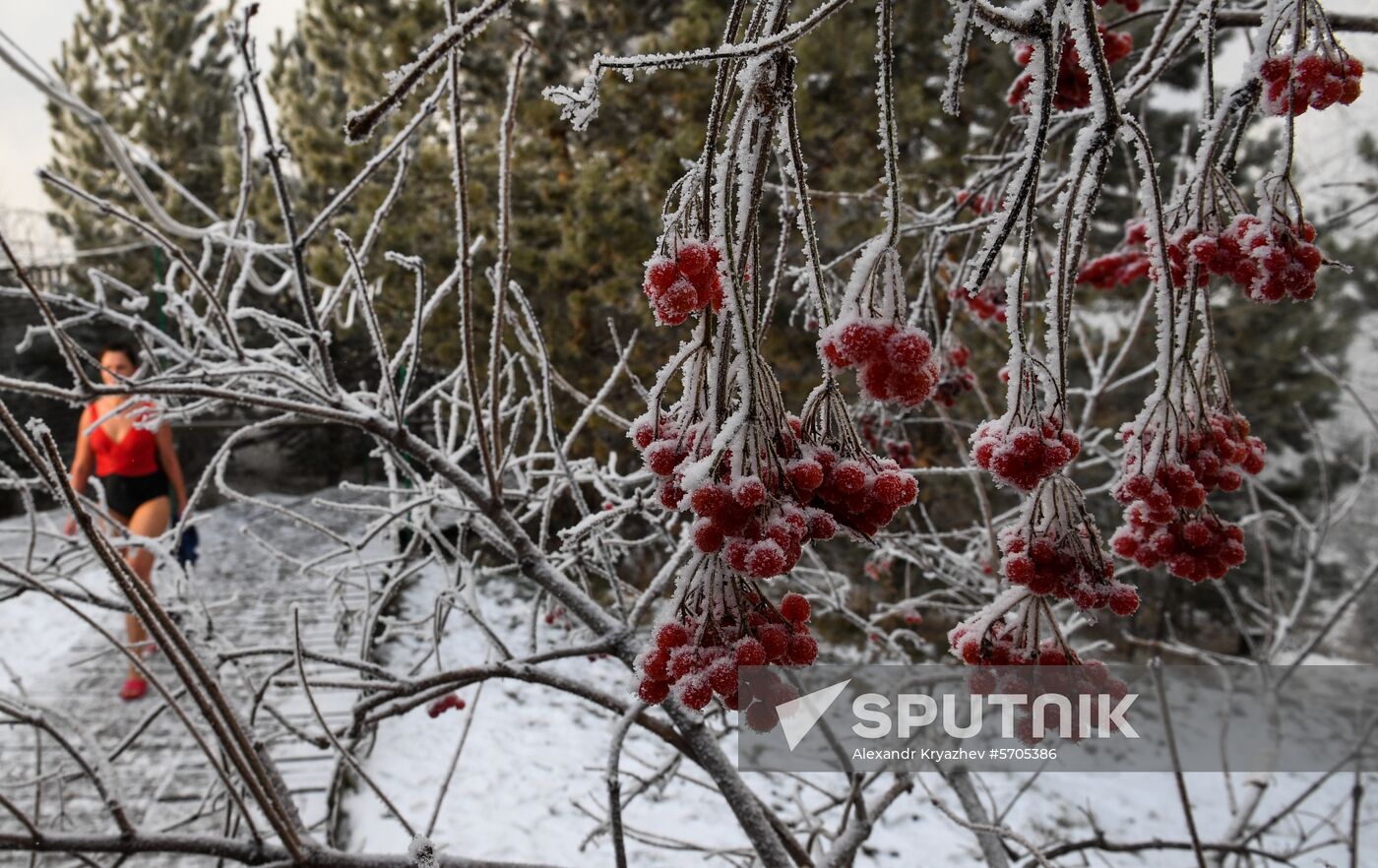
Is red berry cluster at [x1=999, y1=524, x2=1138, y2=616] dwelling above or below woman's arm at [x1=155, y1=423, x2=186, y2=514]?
below

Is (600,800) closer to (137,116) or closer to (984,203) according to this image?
(984,203)

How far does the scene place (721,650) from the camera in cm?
61

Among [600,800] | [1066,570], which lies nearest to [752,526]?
[1066,570]

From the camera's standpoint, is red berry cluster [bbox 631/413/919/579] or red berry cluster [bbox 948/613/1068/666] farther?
red berry cluster [bbox 948/613/1068/666]

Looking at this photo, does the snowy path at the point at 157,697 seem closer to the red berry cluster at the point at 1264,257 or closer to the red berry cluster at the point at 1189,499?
the red berry cluster at the point at 1189,499

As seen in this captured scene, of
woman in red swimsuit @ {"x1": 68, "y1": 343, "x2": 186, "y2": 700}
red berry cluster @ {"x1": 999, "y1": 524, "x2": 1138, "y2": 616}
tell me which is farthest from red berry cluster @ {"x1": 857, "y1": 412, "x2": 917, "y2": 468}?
woman in red swimsuit @ {"x1": 68, "y1": 343, "x2": 186, "y2": 700}

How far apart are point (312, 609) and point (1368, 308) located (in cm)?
1053

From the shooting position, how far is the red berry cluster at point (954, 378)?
1926 mm

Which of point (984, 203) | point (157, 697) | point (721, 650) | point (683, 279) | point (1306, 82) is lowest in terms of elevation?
point (721, 650)

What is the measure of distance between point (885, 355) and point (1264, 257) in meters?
0.52

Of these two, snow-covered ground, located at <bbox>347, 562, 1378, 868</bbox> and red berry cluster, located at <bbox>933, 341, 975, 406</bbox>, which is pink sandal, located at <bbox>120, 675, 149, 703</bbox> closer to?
snow-covered ground, located at <bbox>347, 562, 1378, 868</bbox>

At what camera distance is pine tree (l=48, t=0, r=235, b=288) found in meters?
9.81

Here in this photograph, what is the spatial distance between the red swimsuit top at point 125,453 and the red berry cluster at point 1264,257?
4.67m

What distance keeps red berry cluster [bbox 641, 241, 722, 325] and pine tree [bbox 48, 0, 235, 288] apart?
1102 centimetres
